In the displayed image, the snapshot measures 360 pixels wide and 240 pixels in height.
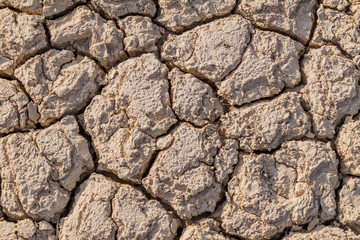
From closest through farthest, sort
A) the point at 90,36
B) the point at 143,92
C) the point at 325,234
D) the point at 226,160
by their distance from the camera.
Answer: the point at 325,234
the point at 226,160
the point at 143,92
the point at 90,36

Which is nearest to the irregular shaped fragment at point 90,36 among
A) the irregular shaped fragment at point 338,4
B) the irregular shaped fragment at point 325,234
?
the irregular shaped fragment at point 338,4

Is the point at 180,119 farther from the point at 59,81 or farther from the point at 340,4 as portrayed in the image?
the point at 340,4

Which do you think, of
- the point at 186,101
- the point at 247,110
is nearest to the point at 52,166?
the point at 186,101

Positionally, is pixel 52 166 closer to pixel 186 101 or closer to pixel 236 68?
pixel 186 101

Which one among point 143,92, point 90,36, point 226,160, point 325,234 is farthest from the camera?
point 90,36

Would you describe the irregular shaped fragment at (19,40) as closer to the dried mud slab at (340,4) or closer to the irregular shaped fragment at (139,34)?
the irregular shaped fragment at (139,34)

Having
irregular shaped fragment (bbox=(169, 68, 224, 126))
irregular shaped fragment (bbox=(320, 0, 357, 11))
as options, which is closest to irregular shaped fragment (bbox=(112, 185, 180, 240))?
irregular shaped fragment (bbox=(169, 68, 224, 126))

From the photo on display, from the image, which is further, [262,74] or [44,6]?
[44,6]

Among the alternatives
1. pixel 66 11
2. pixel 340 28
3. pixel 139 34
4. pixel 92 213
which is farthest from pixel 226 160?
pixel 66 11
